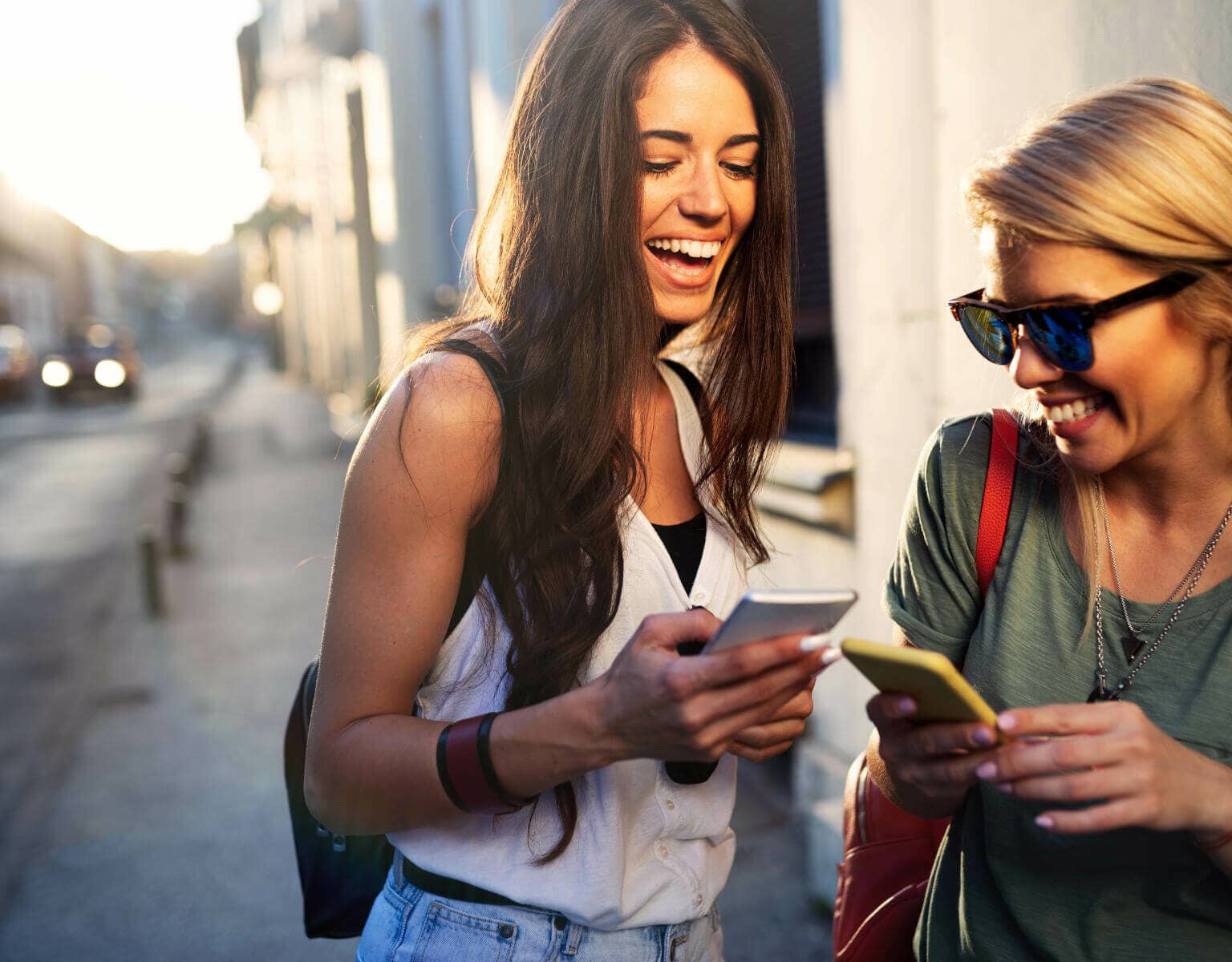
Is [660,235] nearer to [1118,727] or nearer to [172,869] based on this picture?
[1118,727]

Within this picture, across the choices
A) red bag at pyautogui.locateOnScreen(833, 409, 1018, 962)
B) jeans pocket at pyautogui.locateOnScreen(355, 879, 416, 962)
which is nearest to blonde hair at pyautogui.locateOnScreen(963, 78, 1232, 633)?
red bag at pyautogui.locateOnScreen(833, 409, 1018, 962)

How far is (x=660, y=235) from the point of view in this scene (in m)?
1.83

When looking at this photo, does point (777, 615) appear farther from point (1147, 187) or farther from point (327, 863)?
point (327, 863)

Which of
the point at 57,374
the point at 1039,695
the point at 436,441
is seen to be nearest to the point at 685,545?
the point at 436,441

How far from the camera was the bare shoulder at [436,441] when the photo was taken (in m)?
1.52

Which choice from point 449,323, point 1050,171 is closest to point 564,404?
point 449,323

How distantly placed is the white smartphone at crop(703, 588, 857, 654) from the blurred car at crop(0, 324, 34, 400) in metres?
33.0

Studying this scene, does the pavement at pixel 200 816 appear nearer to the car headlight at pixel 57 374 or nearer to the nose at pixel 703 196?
the nose at pixel 703 196

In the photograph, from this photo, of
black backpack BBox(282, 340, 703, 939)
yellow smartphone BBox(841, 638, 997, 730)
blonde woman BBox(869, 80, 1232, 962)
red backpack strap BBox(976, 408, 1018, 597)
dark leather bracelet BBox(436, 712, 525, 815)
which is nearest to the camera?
yellow smartphone BBox(841, 638, 997, 730)

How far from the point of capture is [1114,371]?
1390mm

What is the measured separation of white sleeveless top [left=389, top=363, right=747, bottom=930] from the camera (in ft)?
5.28

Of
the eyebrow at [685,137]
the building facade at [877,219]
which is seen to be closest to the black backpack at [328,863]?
the building facade at [877,219]

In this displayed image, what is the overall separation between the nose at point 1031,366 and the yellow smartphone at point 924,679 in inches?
18.5

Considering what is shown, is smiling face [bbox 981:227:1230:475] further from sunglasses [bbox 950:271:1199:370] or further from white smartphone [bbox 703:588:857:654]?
white smartphone [bbox 703:588:857:654]
